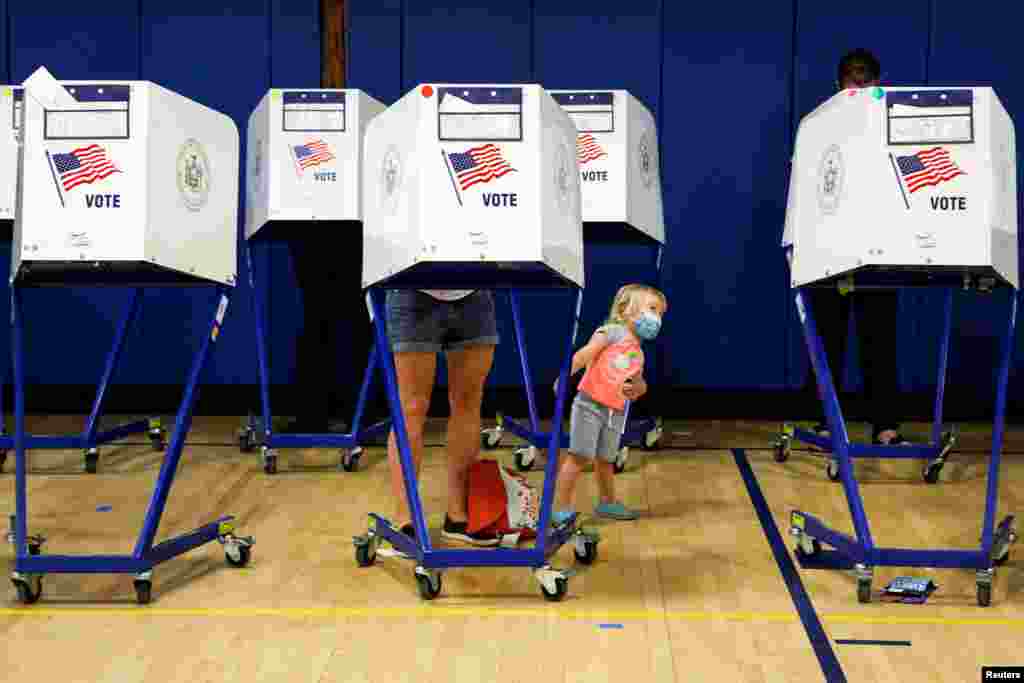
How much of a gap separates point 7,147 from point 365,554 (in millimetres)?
2632

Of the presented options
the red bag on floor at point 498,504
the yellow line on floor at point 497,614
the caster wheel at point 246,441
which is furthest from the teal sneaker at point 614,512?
the caster wheel at point 246,441

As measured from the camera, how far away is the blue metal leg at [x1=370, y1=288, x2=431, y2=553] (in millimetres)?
3986

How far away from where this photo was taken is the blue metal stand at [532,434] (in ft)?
19.5

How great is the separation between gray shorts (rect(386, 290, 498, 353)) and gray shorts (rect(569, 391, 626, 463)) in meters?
0.77

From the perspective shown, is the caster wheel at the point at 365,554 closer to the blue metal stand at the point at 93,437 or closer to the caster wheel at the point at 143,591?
the caster wheel at the point at 143,591

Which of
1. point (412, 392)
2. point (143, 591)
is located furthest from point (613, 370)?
point (143, 591)

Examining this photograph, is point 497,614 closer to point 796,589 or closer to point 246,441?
point 796,589

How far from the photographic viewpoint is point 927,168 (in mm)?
3943

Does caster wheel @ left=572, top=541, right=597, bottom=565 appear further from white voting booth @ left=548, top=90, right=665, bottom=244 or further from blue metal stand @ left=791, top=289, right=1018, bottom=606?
white voting booth @ left=548, top=90, right=665, bottom=244

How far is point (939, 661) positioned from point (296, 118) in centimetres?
345

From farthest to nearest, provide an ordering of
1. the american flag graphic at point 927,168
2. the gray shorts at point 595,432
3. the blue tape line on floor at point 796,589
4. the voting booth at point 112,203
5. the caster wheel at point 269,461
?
the caster wheel at point 269,461, the gray shorts at point 595,432, the american flag graphic at point 927,168, the voting booth at point 112,203, the blue tape line on floor at point 796,589

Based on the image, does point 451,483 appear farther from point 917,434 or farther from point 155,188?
point 917,434

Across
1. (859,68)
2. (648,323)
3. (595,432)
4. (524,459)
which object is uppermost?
(859,68)

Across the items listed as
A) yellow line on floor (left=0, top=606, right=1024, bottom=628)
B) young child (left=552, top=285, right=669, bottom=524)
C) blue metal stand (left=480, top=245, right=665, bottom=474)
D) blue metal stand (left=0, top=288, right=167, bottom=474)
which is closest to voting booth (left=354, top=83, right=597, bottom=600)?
yellow line on floor (left=0, top=606, right=1024, bottom=628)
